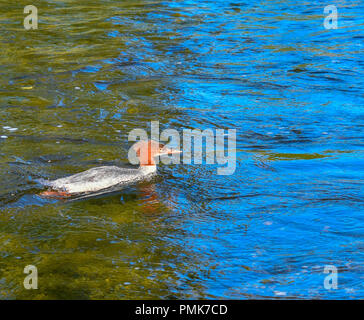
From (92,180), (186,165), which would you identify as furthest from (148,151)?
(92,180)

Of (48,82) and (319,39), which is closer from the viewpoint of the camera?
(48,82)

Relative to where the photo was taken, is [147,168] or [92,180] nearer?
[92,180]

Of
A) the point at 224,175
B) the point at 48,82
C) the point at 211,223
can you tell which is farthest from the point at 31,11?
the point at 211,223

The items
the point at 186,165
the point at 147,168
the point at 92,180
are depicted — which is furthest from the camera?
the point at 186,165

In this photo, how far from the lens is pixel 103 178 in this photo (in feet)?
22.3

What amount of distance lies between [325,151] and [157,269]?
143 inches

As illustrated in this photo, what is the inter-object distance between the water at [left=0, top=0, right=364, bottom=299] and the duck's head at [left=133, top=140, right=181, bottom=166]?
257 millimetres

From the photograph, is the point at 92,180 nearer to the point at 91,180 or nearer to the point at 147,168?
the point at 91,180

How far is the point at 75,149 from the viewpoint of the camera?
26.1 ft

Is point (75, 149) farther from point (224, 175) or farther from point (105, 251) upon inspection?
point (105, 251)

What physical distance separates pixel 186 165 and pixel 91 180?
55.4 inches

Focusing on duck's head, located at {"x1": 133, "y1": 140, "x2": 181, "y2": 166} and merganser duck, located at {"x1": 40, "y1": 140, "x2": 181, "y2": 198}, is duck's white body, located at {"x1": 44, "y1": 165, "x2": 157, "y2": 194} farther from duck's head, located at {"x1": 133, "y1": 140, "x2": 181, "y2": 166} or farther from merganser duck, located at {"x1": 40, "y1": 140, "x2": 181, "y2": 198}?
duck's head, located at {"x1": 133, "y1": 140, "x2": 181, "y2": 166}

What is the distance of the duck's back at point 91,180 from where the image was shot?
674 cm
